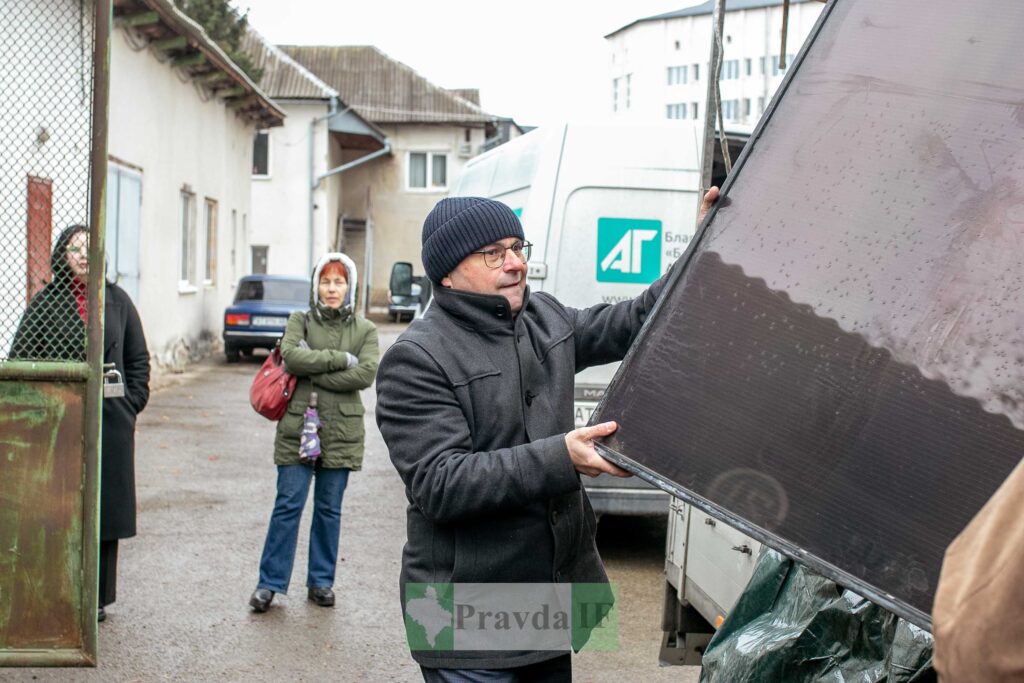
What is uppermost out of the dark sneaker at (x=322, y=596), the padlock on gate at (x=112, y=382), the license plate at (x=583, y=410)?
the padlock on gate at (x=112, y=382)

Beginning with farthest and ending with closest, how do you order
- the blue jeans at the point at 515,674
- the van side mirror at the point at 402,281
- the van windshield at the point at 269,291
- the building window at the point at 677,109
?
the building window at the point at 677,109 → the van windshield at the point at 269,291 → the van side mirror at the point at 402,281 → the blue jeans at the point at 515,674

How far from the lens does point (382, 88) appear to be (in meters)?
45.0

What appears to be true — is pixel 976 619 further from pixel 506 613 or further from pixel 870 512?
pixel 506 613

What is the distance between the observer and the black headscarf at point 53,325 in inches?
193

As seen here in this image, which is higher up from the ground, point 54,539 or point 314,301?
point 314,301

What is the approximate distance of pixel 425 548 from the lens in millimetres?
2881

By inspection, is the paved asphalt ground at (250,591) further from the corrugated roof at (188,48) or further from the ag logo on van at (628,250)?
the corrugated roof at (188,48)

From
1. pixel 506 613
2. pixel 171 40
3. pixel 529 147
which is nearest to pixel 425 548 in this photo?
pixel 506 613

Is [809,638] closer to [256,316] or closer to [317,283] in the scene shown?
[317,283]

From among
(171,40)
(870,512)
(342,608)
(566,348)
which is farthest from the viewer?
(171,40)

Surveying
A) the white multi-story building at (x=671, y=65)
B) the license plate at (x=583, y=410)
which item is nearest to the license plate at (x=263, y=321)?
the license plate at (x=583, y=410)

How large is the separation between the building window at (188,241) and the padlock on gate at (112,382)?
1528 cm

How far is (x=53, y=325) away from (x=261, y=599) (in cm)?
179

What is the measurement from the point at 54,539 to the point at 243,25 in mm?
24910
